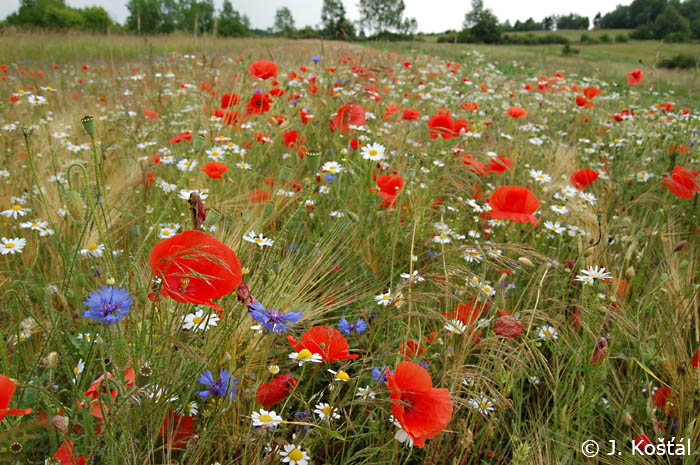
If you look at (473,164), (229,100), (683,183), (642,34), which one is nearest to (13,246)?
(229,100)

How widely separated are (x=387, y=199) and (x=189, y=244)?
122cm

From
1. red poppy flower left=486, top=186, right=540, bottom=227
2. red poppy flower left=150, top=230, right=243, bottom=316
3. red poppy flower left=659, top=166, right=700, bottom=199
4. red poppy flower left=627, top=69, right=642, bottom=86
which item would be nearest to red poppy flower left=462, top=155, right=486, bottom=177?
red poppy flower left=486, top=186, right=540, bottom=227

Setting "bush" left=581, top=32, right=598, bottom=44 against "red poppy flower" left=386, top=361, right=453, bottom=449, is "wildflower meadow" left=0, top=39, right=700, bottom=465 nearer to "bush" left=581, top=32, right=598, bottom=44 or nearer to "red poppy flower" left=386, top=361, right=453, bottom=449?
"red poppy flower" left=386, top=361, right=453, bottom=449

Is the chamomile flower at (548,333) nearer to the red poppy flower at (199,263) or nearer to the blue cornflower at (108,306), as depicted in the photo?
the red poppy flower at (199,263)

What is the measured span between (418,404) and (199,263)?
1.98ft

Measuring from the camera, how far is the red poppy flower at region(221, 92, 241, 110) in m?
2.88

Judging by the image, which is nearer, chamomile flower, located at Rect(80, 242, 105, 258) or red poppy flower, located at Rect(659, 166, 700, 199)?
chamomile flower, located at Rect(80, 242, 105, 258)

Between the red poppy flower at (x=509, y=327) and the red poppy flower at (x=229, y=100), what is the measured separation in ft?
7.74

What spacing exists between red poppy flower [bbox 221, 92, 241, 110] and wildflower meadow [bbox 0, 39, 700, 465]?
11 millimetres

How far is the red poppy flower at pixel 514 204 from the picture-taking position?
180cm

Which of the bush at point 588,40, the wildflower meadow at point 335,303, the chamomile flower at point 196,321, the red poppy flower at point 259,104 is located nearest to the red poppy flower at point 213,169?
the wildflower meadow at point 335,303

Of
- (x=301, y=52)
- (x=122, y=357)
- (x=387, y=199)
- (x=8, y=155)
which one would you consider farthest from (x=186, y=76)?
(x=122, y=357)

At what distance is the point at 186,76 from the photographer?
17.4ft

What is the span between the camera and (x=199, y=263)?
965 mm
